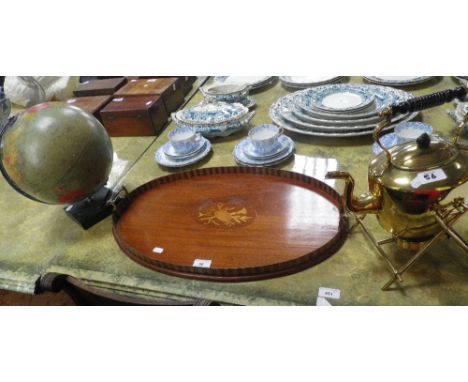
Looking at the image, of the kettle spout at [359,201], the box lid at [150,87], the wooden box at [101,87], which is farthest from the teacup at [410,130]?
the wooden box at [101,87]

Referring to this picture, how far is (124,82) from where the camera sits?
2158 mm

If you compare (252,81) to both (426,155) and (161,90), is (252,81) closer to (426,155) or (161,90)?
(161,90)

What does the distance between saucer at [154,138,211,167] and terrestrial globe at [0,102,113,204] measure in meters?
0.34

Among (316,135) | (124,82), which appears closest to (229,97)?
(316,135)

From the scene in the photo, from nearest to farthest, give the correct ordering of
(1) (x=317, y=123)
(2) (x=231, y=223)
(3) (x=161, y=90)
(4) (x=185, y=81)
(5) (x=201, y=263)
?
(5) (x=201, y=263) < (2) (x=231, y=223) < (1) (x=317, y=123) < (3) (x=161, y=90) < (4) (x=185, y=81)

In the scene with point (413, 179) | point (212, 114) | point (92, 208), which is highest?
point (413, 179)

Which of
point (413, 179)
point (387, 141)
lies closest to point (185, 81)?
point (387, 141)

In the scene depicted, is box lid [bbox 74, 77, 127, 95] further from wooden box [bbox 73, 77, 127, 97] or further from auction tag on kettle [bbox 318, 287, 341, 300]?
auction tag on kettle [bbox 318, 287, 341, 300]

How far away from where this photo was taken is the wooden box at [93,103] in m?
1.86

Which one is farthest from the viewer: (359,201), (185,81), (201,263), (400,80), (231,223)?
(185,81)

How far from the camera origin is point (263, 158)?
1411 millimetres

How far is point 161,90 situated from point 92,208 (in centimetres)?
82

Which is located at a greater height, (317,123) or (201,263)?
(317,123)

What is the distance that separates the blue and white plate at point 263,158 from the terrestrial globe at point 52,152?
20.1 inches
